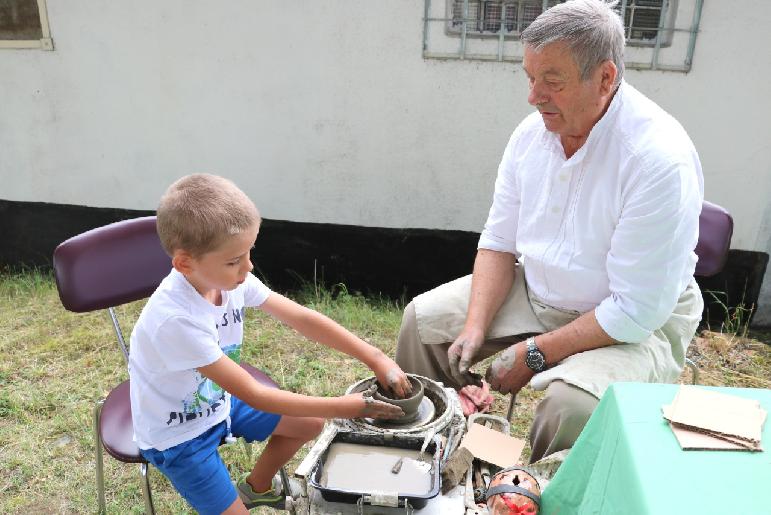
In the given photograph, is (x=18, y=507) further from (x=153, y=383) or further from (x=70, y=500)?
(x=153, y=383)

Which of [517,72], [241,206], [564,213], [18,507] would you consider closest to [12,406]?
[18,507]

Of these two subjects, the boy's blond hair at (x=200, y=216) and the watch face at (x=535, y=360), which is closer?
the boy's blond hair at (x=200, y=216)

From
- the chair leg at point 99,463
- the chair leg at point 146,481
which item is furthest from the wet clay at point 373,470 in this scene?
the chair leg at point 99,463

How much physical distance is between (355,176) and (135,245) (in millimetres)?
2028

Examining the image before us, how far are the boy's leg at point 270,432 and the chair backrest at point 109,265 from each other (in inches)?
24.9

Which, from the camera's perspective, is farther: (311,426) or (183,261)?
(311,426)

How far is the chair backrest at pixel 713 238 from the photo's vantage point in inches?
92.4

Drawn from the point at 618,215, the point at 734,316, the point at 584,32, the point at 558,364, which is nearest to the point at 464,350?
→ the point at 558,364

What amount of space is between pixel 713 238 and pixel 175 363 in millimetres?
2077

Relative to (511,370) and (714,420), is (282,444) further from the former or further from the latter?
(714,420)

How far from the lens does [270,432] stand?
1934mm

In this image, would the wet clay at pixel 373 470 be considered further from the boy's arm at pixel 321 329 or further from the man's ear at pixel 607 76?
the man's ear at pixel 607 76

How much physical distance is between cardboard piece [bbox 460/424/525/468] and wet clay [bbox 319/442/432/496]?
163mm

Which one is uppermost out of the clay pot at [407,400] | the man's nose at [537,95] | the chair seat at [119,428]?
the man's nose at [537,95]
